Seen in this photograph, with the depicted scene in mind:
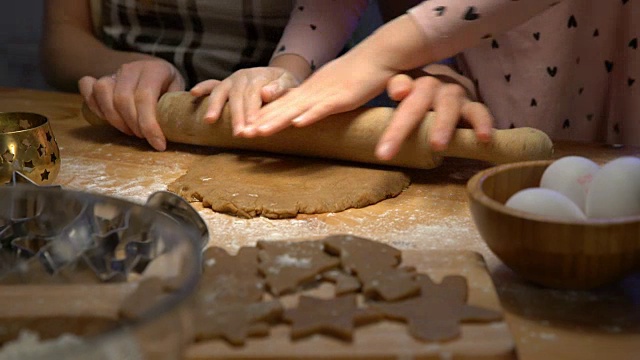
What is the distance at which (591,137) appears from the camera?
1.63 m

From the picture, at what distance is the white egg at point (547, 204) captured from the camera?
30.7 inches

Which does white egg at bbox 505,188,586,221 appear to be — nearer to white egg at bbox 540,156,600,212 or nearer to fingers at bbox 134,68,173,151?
white egg at bbox 540,156,600,212

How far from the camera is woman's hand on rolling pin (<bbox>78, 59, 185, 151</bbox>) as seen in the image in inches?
54.9

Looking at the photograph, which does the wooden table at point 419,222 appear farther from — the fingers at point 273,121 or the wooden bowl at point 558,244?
the fingers at point 273,121

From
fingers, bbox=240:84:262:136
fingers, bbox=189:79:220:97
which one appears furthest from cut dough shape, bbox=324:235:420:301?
fingers, bbox=189:79:220:97

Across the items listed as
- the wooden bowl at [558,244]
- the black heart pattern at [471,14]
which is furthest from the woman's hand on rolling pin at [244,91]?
the wooden bowl at [558,244]

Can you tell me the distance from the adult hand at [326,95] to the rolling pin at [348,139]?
0.03 metres

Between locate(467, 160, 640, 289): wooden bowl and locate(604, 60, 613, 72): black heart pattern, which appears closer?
locate(467, 160, 640, 289): wooden bowl

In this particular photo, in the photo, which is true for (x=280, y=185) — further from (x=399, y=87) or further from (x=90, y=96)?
(x=90, y=96)

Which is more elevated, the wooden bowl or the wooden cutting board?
the wooden bowl

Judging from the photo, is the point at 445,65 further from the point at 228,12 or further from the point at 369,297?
the point at 369,297

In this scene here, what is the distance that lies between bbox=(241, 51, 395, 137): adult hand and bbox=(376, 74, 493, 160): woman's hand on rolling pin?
1.5 inches

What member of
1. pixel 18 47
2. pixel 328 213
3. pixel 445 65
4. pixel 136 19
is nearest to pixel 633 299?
pixel 328 213

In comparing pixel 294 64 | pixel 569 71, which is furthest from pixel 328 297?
pixel 569 71
